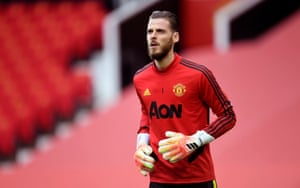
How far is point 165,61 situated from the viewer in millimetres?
3955

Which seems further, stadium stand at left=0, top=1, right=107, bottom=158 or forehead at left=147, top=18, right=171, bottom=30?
stadium stand at left=0, top=1, right=107, bottom=158

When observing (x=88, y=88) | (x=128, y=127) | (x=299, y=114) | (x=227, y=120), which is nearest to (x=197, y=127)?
(x=227, y=120)

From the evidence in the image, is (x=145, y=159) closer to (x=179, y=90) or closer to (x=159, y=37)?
(x=179, y=90)

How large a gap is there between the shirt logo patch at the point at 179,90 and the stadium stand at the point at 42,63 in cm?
557

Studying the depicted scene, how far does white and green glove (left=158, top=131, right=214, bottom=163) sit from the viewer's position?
3.78m

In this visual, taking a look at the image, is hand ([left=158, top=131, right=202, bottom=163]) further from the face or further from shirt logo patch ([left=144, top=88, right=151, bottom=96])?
the face

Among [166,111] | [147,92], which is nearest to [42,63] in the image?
[147,92]

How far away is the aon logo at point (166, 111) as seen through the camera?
3916 mm

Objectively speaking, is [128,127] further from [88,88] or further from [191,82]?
[191,82]

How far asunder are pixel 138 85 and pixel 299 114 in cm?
370

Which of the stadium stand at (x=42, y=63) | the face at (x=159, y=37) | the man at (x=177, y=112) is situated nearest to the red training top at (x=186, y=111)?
the man at (x=177, y=112)

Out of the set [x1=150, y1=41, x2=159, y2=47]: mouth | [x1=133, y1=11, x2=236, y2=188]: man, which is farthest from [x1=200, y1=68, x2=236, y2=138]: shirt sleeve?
[x1=150, y1=41, x2=159, y2=47]: mouth

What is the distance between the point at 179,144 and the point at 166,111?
0.72 ft

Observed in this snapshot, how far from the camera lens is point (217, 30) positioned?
9945 millimetres
